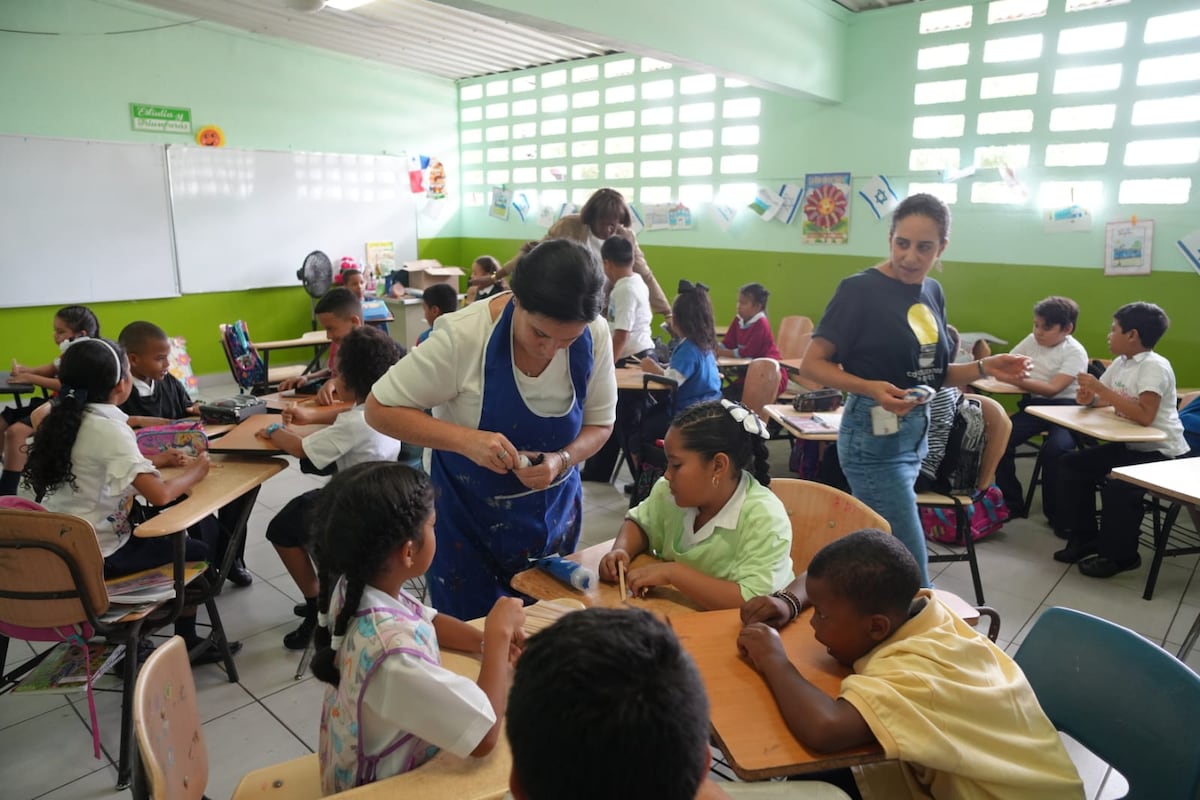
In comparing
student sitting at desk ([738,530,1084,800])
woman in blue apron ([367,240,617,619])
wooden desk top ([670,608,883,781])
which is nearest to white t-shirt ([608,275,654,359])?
woman in blue apron ([367,240,617,619])

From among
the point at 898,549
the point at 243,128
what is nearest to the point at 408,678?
the point at 898,549

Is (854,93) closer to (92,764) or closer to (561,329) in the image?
(561,329)

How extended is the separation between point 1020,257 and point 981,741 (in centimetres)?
492

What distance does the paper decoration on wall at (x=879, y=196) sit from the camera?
5867mm

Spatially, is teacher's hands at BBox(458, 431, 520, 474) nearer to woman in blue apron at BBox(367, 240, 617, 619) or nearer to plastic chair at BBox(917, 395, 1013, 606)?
woman in blue apron at BBox(367, 240, 617, 619)

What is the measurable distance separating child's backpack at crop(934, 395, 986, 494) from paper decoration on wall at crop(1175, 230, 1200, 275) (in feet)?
8.72

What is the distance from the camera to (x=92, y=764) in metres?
2.31

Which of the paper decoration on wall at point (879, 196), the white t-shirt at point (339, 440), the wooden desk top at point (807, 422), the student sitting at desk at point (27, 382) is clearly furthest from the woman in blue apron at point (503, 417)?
the paper decoration on wall at point (879, 196)

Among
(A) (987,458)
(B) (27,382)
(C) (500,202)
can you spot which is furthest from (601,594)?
(C) (500,202)

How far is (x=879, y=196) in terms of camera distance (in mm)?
Result: 5918

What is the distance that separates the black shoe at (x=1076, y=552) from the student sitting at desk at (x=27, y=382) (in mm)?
5061

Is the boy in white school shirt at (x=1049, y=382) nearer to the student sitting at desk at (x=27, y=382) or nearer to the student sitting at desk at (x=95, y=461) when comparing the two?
the student sitting at desk at (x=95, y=461)

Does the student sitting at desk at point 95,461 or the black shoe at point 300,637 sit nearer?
the student sitting at desk at point 95,461

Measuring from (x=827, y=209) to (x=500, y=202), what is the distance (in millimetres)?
4481
